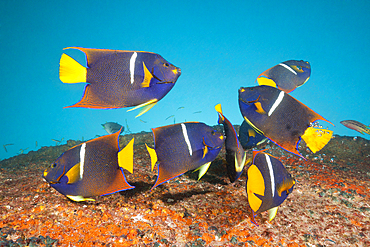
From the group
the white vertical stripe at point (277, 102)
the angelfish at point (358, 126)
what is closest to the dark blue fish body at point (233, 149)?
the white vertical stripe at point (277, 102)

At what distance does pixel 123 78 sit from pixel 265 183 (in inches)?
62.2

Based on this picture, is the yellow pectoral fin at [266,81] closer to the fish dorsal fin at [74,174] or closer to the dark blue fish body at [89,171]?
the dark blue fish body at [89,171]

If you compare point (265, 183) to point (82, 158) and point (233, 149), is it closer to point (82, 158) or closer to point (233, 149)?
point (233, 149)

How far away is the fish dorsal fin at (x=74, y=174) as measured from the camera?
161 cm

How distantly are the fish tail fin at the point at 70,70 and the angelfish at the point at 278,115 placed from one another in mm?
1421

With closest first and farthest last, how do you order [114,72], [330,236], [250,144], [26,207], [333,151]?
[114,72]
[330,236]
[26,207]
[250,144]
[333,151]

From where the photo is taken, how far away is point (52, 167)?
165 cm

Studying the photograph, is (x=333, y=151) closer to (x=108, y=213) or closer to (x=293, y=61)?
(x=293, y=61)

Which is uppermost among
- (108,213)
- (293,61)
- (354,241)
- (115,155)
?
(293,61)

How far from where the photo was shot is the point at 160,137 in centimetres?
183

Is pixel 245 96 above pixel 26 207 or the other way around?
above

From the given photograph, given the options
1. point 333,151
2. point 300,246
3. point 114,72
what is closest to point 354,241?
point 300,246

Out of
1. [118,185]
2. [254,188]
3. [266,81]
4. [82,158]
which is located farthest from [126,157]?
[266,81]

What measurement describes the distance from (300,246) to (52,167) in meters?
2.48
